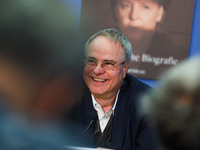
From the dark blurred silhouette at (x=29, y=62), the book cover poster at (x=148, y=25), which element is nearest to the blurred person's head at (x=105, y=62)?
the dark blurred silhouette at (x=29, y=62)

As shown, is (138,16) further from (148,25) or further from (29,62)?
(29,62)

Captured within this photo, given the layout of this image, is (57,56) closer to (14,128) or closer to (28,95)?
(28,95)

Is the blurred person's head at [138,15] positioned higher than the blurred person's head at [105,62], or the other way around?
the blurred person's head at [138,15]

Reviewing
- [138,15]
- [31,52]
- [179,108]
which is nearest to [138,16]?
[138,15]

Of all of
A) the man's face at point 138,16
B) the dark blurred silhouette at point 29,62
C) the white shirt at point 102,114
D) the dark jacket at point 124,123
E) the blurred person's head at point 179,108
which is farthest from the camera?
the man's face at point 138,16

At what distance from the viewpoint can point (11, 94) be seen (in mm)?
841

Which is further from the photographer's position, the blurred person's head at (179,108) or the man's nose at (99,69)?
the man's nose at (99,69)

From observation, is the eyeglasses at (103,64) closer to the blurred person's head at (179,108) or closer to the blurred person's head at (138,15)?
the blurred person's head at (138,15)

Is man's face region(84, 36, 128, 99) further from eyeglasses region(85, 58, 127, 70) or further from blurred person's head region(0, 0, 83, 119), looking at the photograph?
blurred person's head region(0, 0, 83, 119)

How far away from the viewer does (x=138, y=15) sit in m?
2.29

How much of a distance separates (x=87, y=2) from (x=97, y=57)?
3.05 feet

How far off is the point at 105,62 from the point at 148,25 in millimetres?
954

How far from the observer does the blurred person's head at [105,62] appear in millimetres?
1492

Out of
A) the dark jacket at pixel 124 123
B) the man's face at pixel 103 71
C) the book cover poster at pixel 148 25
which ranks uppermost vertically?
the book cover poster at pixel 148 25
